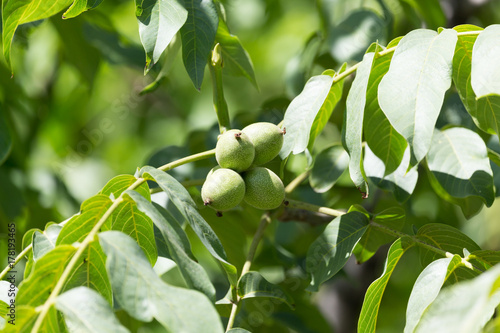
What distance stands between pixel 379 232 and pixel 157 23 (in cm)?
95

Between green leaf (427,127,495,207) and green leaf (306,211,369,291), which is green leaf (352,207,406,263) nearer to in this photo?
green leaf (306,211,369,291)

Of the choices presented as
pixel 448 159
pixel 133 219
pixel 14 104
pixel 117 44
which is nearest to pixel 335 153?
pixel 448 159

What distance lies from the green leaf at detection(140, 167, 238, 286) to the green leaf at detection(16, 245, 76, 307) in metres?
0.26

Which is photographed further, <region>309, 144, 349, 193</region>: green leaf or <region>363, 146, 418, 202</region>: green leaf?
<region>309, 144, 349, 193</region>: green leaf

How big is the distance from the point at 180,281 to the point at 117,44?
4.27ft

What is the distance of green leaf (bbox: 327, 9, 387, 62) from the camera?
230cm

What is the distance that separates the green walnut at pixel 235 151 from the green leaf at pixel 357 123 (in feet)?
0.93

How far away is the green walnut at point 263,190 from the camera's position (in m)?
1.60

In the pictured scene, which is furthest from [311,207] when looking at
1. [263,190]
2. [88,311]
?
[88,311]

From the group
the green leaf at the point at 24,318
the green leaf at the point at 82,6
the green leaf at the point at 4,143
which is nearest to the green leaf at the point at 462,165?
the green leaf at the point at 82,6

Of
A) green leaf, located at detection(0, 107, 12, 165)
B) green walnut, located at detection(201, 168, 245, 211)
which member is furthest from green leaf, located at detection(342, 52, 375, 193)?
green leaf, located at detection(0, 107, 12, 165)

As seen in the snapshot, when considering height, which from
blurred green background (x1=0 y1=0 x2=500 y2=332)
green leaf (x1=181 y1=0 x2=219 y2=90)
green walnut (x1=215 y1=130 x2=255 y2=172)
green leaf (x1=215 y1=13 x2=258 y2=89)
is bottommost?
blurred green background (x1=0 y1=0 x2=500 y2=332)

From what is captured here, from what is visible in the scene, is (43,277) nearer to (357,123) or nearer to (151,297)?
(151,297)

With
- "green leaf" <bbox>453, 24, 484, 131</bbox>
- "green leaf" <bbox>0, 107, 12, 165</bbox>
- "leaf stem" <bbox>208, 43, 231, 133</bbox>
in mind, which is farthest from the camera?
"green leaf" <bbox>0, 107, 12, 165</bbox>
